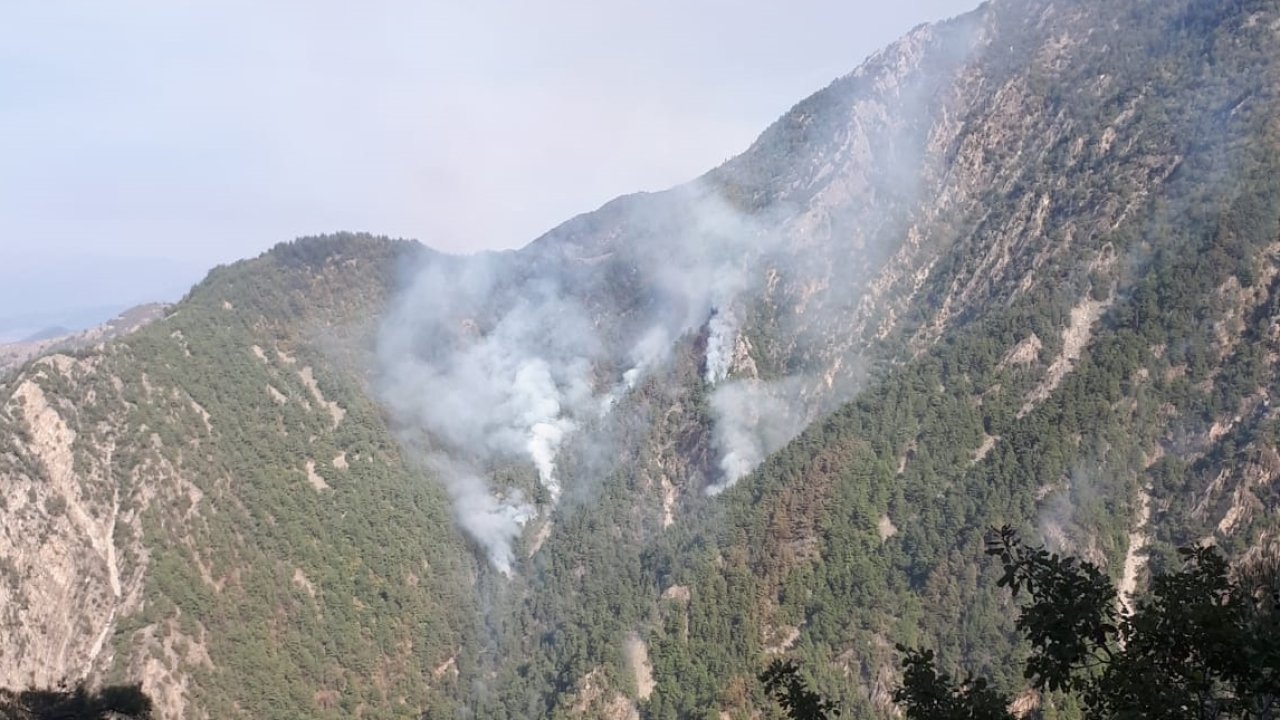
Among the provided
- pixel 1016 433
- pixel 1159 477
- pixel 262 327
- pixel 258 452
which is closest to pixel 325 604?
pixel 258 452

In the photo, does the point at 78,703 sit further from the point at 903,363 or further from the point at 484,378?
the point at 903,363

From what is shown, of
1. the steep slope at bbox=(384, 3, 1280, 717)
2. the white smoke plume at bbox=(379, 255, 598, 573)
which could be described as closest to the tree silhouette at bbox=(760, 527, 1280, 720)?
the steep slope at bbox=(384, 3, 1280, 717)

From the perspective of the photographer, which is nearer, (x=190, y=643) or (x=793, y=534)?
(x=190, y=643)

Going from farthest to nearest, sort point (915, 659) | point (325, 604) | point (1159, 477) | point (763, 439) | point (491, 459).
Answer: point (491, 459), point (763, 439), point (325, 604), point (1159, 477), point (915, 659)

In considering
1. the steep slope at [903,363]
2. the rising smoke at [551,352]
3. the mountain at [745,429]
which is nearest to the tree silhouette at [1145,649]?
the mountain at [745,429]

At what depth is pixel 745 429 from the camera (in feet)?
473

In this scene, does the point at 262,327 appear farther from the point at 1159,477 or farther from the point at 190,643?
the point at 1159,477

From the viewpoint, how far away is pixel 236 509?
115 metres

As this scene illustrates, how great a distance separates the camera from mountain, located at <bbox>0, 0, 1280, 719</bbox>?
9744 cm

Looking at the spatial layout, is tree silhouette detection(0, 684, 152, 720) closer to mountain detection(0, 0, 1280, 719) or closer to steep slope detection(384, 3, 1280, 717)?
mountain detection(0, 0, 1280, 719)

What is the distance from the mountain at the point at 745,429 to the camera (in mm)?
97438

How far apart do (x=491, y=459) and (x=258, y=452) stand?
44.4 metres

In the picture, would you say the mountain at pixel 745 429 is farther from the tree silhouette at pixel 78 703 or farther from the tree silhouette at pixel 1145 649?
the tree silhouette at pixel 1145 649

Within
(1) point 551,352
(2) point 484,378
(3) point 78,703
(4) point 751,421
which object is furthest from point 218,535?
(4) point 751,421
